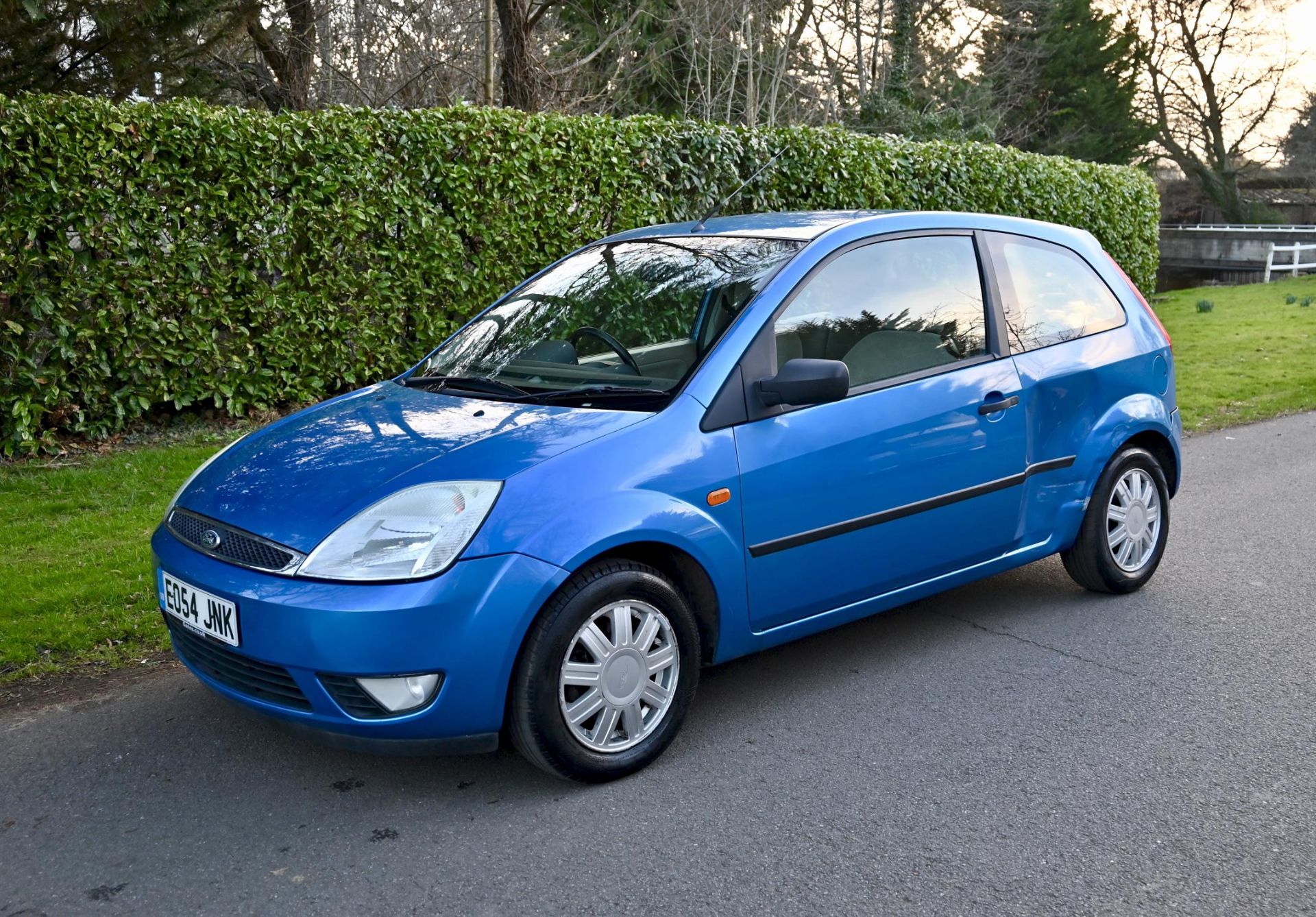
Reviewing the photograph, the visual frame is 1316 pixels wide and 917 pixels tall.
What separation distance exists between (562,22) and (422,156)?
14.6 meters

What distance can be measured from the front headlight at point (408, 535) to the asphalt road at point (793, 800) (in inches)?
28.1

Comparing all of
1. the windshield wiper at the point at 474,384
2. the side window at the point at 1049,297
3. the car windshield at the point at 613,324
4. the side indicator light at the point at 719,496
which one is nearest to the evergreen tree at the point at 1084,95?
the side window at the point at 1049,297

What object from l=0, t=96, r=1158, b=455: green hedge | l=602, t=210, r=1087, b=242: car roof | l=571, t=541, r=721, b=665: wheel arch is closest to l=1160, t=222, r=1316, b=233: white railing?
l=0, t=96, r=1158, b=455: green hedge

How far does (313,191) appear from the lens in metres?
8.59

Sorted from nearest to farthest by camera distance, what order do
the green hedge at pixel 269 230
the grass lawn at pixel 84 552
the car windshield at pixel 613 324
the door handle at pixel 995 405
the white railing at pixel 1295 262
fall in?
1. the car windshield at pixel 613 324
2. the door handle at pixel 995 405
3. the grass lawn at pixel 84 552
4. the green hedge at pixel 269 230
5. the white railing at pixel 1295 262

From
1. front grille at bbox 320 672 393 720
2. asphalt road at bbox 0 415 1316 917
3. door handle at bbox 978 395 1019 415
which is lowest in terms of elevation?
asphalt road at bbox 0 415 1316 917

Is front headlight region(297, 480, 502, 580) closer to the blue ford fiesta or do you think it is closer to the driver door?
the blue ford fiesta

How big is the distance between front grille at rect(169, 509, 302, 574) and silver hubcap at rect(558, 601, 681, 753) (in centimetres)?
83

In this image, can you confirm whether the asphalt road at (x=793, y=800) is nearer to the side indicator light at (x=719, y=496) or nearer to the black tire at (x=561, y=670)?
the black tire at (x=561, y=670)

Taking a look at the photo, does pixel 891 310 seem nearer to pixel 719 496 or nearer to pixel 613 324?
pixel 613 324

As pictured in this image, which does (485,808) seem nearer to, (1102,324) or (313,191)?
(1102,324)

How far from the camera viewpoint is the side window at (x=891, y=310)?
13.6 ft

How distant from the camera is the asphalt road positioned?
2.91 m

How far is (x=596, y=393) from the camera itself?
3.89 m
